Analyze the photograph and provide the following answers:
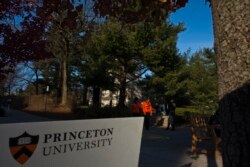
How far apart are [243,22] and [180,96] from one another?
37358 millimetres

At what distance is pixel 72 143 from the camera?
3.97 meters

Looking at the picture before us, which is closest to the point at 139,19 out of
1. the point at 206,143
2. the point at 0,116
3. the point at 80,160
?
the point at 80,160

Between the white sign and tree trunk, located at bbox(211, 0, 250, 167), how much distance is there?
3.79ft

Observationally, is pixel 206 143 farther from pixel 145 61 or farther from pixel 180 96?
pixel 180 96

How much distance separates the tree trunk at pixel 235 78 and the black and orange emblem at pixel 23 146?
1.43 m

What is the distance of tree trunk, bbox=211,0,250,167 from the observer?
341cm

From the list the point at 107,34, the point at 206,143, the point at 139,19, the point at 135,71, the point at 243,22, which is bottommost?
the point at 206,143

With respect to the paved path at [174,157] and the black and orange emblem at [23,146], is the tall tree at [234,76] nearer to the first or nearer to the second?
the black and orange emblem at [23,146]

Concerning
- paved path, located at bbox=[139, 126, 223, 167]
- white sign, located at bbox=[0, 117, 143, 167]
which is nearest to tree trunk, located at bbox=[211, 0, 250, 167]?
white sign, located at bbox=[0, 117, 143, 167]

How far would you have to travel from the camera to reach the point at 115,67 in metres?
37.1

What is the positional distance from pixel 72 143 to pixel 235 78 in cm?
142

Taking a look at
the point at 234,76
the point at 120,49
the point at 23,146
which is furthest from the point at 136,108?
the point at 234,76

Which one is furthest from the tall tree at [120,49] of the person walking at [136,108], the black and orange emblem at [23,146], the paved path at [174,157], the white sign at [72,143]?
the black and orange emblem at [23,146]

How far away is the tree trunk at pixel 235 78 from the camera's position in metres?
3.41
